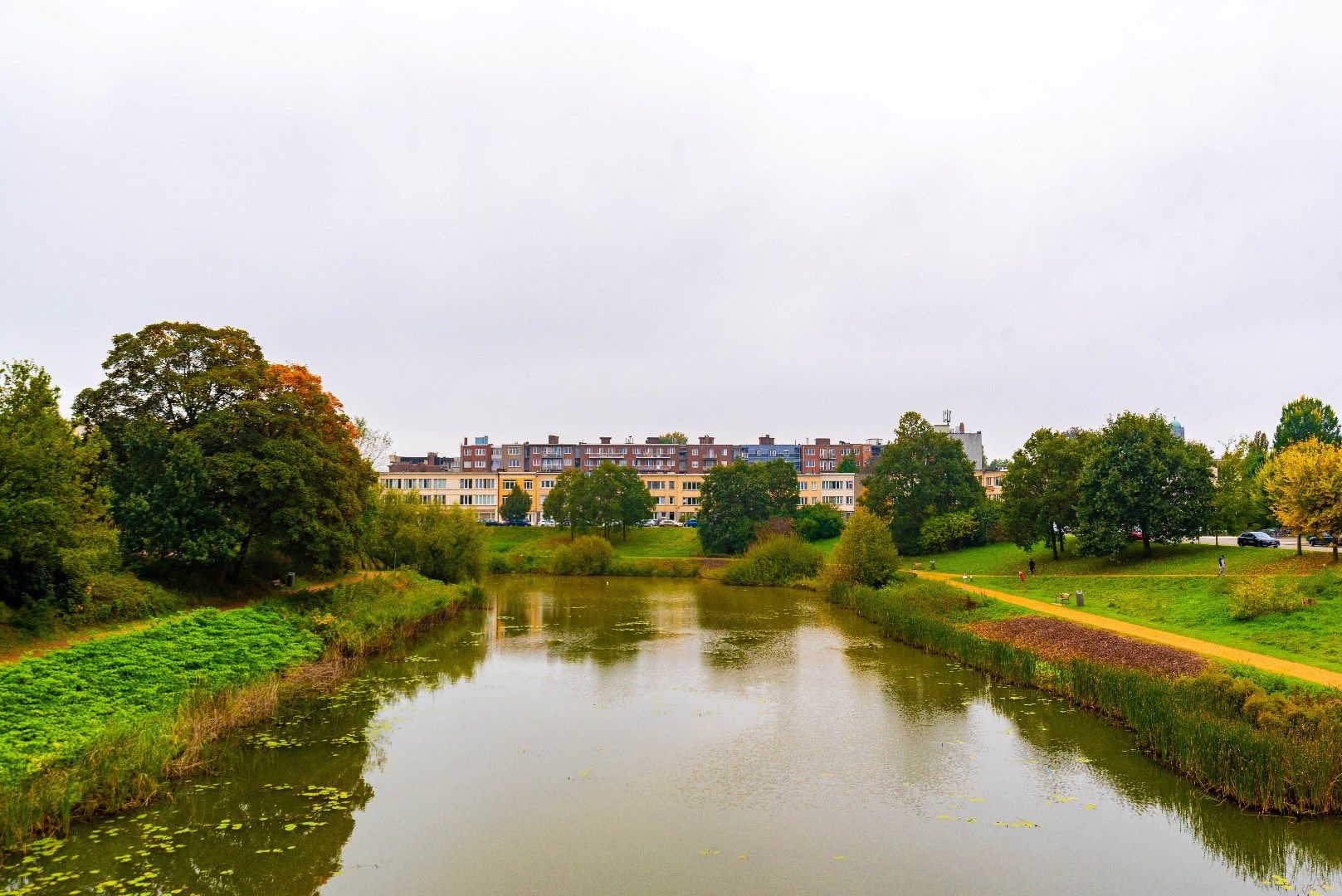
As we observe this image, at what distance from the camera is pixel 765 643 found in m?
34.3

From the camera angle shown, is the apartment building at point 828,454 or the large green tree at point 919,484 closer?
the large green tree at point 919,484

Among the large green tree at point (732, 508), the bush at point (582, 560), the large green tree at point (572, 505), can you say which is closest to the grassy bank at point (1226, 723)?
the bush at point (582, 560)

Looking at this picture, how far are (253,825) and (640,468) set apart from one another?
12008 centimetres

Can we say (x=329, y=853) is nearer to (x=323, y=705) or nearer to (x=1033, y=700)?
(x=323, y=705)

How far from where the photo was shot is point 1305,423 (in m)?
74.2

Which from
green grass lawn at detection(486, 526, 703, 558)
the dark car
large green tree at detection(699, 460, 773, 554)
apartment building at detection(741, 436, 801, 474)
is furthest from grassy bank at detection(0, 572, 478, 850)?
apartment building at detection(741, 436, 801, 474)

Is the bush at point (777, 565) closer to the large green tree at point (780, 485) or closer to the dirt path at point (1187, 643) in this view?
the dirt path at point (1187, 643)

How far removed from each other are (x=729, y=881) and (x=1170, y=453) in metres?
43.3

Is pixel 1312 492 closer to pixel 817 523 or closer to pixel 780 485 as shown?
pixel 817 523

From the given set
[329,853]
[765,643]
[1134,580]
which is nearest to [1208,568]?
[1134,580]

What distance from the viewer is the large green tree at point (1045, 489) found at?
5328 cm

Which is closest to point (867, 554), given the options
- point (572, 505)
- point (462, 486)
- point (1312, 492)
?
point (1312, 492)

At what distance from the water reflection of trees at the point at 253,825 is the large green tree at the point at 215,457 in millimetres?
10425

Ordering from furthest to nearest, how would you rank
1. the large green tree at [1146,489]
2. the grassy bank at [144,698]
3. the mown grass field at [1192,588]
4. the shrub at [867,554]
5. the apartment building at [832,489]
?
1. the apartment building at [832,489]
2. the shrub at [867,554]
3. the large green tree at [1146,489]
4. the mown grass field at [1192,588]
5. the grassy bank at [144,698]
